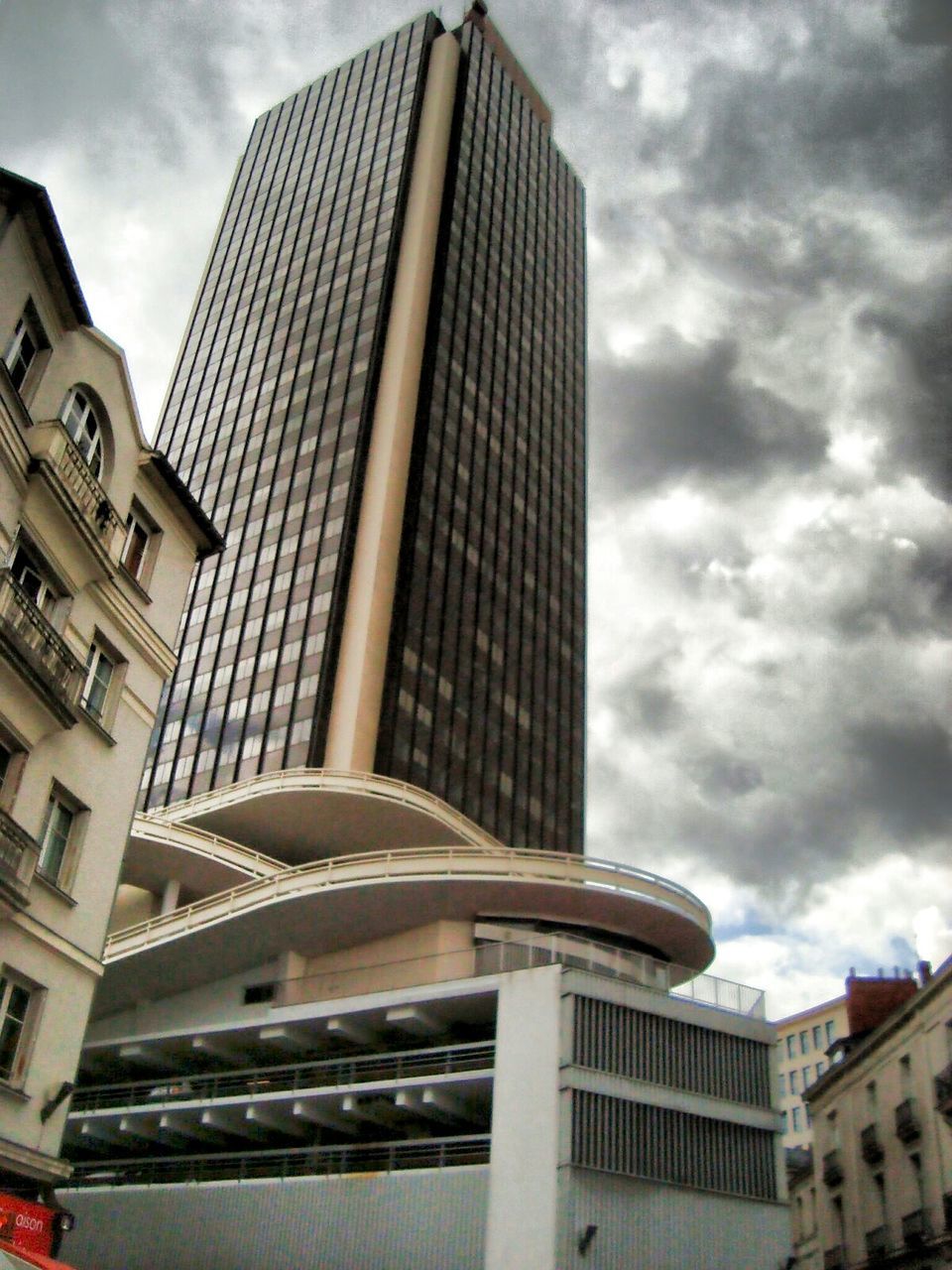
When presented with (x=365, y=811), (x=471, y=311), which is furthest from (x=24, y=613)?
(x=471, y=311)

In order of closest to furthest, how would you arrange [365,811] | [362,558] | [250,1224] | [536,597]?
[250,1224], [365,811], [362,558], [536,597]

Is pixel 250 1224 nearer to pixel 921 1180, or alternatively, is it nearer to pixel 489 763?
pixel 921 1180

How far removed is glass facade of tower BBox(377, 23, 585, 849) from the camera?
9488 centimetres

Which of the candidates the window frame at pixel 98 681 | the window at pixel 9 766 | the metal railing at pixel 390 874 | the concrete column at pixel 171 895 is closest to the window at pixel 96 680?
the window frame at pixel 98 681

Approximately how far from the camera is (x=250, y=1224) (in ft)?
110

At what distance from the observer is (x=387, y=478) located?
97.9m

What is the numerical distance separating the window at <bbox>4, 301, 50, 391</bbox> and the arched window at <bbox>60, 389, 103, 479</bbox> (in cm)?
113

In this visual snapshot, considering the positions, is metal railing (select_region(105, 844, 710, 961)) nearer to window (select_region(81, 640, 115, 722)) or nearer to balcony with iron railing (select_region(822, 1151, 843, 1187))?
window (select_region(81, 640, 115, 722))

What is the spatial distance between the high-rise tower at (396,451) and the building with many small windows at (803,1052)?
80.4 ft

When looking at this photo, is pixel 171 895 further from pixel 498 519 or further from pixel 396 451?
pixel 498 519

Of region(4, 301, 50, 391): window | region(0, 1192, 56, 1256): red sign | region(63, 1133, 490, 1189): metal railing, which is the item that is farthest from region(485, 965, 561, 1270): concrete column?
region(4, 301, 50, 391): window

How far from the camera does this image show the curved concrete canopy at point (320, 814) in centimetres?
5069

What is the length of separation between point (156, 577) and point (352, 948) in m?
18.1

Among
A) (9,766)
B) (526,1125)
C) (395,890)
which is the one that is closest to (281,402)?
(395,890)
